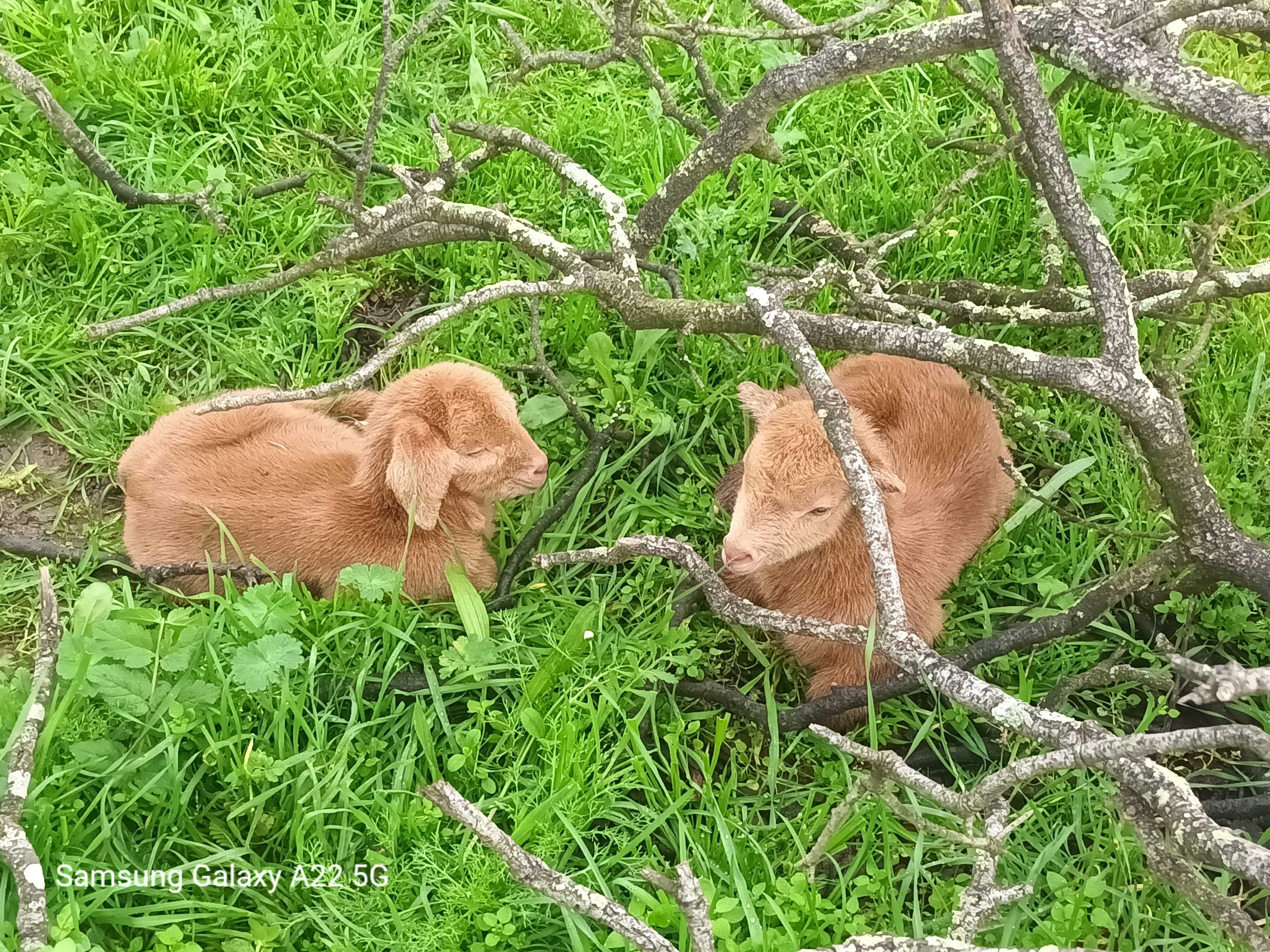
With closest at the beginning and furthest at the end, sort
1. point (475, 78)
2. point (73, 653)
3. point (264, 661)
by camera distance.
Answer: point (73, 653) → point (264, 661) → point (475, 78)

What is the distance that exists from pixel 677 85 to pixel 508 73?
73cm

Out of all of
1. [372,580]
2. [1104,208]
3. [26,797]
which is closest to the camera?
[26,797]

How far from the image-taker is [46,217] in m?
3.78

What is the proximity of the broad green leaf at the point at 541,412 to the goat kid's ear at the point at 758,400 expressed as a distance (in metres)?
0.69

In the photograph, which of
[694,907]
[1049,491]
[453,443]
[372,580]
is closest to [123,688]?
[372,580]

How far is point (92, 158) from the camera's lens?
12.5 feet

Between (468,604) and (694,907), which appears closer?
(694,907)

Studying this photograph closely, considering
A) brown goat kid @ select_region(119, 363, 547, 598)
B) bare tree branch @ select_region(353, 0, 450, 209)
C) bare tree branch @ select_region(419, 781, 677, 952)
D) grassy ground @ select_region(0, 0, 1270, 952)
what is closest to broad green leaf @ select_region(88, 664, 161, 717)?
grassy ground @ select_region(0, 0, 1270, 952)

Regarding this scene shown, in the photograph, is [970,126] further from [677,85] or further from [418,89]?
[418,89]

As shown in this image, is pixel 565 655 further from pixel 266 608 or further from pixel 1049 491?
pixel 1049 491

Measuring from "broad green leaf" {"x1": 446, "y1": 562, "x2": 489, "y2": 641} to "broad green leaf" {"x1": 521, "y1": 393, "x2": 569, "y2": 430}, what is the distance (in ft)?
2.07

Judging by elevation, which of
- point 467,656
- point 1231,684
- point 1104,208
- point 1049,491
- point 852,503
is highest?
point 1104,208

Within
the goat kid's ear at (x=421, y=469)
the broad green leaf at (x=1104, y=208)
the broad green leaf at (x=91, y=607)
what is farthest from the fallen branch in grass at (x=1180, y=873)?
the broad green leaf at (x=91, y=607)

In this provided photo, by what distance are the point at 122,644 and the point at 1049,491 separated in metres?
3.00
